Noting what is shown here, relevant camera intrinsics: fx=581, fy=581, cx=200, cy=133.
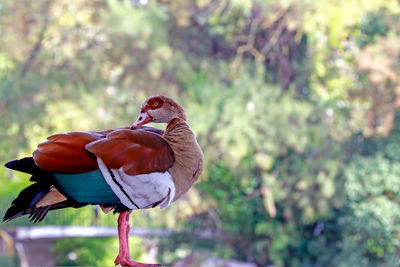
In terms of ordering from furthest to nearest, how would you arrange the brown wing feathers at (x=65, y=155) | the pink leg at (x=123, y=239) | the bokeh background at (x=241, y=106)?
1. the bokeh background at (x=241, y=106)
2. the pink leg at (x=123, y=239)
3. the brown wing feathers at (x=65, y=155)

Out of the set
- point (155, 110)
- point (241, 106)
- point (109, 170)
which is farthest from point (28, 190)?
point (241, 106)

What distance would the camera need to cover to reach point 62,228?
13.9 feet

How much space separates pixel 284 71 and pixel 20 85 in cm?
217

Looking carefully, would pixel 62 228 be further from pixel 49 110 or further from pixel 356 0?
pixel 356 0

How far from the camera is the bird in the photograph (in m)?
0.90

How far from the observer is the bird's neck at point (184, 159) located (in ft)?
3.17

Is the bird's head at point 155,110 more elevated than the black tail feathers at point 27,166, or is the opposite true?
the bird's head at point 155,110

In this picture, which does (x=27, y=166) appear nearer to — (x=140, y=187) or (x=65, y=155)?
(x=65, y=155)

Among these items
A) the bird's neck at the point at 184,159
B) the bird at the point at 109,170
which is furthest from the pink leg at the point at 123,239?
the bird's neck at the point at 184,159

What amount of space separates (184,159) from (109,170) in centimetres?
13

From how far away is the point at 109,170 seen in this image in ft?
3.00

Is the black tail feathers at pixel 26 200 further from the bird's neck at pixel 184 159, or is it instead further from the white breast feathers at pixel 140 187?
the bird's neck at pixel 184 159

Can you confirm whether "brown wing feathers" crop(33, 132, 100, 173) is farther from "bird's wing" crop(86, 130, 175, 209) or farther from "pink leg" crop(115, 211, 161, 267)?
"pink leg" crop(115, 211, 161, 267)

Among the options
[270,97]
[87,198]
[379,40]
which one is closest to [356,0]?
[379,40]
